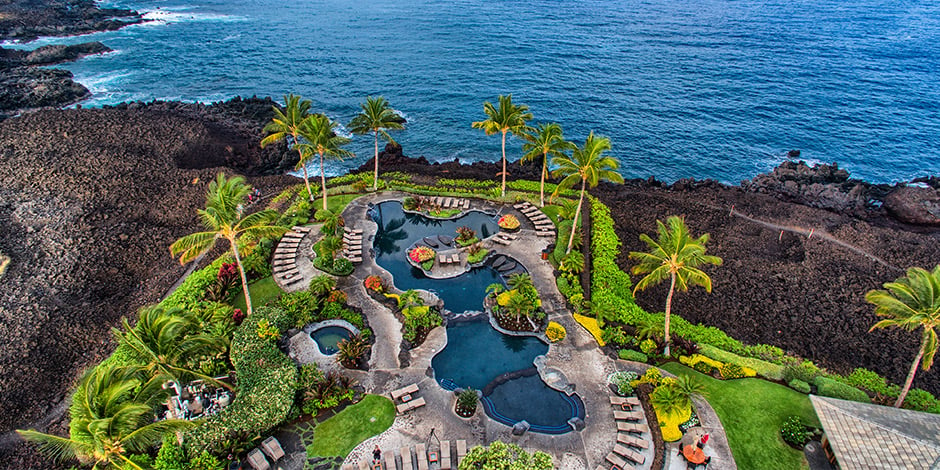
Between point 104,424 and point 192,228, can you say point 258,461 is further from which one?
point 192,228

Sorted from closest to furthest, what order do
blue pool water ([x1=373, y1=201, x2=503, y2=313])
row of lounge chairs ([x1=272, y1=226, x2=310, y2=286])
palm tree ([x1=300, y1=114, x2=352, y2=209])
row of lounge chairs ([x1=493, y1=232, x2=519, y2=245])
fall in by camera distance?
blue pool water ([x1=373, y1=201, x2=503, y2=313]) → row of lounge chairs ([x1=272, y1=226, x2=310, y2=286]) → palm tree ([x1=300, y1=114, x2=352, y2=209]) → row of lounge chairs ([x1=493, y1=232, x2=519, y2=245])

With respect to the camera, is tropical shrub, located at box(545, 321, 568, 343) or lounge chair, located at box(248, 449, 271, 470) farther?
tropical shrub, located at box(545, 321, 568, 343)

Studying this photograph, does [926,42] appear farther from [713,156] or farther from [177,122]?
[177,122]

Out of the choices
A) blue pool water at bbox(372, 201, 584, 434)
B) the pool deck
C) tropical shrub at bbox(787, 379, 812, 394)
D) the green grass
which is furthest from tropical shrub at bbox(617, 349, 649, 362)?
the green grass

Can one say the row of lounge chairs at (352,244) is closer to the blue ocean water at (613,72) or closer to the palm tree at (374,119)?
the palm tree at (374,119)

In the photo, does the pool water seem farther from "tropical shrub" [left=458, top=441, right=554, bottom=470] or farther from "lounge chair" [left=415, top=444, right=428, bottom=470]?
"tropical shrub" [left=458, top=441, right=554, bottom=470]

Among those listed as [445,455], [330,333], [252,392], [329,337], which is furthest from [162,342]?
[445,455]
